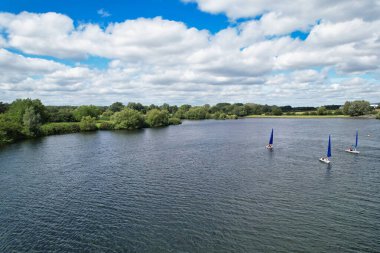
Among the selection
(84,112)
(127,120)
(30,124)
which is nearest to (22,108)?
(30,124)

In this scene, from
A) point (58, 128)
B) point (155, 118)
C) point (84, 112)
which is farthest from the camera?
point (84, 112)

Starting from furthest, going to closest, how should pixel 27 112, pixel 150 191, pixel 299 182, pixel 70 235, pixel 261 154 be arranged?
pixel 27 112
pixel 261 154
pixel 299 182
pixel 150 191
pixel 70 235

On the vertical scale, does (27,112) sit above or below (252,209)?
above

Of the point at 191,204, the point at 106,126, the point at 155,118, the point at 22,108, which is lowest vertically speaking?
the point at 191,204

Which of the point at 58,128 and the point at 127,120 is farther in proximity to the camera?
the point at 127,120

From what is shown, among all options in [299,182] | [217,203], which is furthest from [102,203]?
[299,182]

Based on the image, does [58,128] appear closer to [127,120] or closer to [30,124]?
[30,124]

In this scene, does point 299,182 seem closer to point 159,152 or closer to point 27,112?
point 159,152

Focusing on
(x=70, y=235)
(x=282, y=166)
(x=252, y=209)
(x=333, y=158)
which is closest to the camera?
(x=70, y=235)
